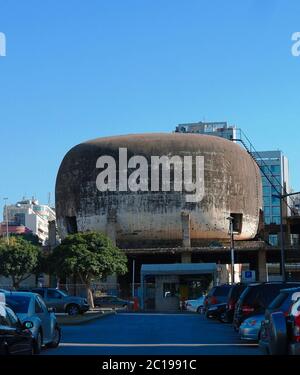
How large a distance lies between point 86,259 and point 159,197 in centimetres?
2494

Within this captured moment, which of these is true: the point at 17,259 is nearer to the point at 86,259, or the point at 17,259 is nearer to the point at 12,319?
the point at 86,259

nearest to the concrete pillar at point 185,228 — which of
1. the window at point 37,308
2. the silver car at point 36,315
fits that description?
the silver car at point 36,315

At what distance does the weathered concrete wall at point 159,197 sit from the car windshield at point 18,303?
2740 inches

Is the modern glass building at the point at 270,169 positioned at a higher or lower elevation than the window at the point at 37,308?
higher

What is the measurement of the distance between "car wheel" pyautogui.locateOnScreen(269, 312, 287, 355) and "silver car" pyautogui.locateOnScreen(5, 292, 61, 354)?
5.84 m

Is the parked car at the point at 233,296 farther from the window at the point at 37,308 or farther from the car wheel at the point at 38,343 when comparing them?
the car wheel at the point at 38,343

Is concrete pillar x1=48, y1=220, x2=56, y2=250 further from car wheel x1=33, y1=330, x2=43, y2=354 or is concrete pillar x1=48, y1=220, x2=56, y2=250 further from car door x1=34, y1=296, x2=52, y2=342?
car wheel x1=33, y1=330, x2=43, y2=354

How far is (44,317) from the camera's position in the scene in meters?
Answer: 17.3

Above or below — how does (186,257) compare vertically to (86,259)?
above

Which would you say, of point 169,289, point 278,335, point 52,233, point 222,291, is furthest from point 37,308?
point 52,233

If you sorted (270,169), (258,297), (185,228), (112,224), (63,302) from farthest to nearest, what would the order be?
(270,169)
(112,224)
(185,228)
(63,302)
(258,297)

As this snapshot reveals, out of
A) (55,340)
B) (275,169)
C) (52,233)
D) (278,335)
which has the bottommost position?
(55,340)

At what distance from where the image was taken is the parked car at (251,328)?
1875 centimetres

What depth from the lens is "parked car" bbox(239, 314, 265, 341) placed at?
A: 1875 cm
